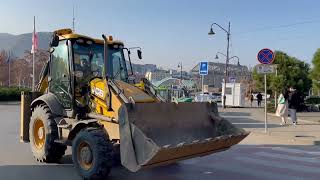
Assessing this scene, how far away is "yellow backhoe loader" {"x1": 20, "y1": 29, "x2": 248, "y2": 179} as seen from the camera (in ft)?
25.7

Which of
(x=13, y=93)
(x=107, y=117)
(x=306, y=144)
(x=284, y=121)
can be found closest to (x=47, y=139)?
(x=107, y=117)

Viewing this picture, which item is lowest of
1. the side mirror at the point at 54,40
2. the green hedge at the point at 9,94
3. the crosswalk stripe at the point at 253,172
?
the crosswalk stripe at the point at 253,172

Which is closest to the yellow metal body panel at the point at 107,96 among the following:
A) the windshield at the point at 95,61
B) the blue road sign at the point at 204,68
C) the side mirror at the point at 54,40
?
the windshield at the point at 95,61

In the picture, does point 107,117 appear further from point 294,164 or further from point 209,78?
point 209,78

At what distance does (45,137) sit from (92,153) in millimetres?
2177

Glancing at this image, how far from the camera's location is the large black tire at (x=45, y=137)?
9.93 meters

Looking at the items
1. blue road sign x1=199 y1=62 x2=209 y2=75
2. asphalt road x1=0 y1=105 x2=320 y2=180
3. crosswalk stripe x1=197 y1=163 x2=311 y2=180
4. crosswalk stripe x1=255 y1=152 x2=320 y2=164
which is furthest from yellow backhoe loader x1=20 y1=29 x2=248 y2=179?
blue road sign x1=199 y1=62 x2=209 y2=75

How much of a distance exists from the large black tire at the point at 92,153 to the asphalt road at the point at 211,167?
41 centimetres

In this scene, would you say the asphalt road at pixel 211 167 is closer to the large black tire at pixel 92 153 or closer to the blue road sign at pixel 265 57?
the large black tire at pixel 92 153

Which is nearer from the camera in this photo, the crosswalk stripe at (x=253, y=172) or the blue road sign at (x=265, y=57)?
the crosswalk stripe at (x=253, y=172)

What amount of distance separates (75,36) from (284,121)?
14.1 m

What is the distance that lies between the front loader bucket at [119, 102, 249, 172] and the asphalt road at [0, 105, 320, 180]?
80cm

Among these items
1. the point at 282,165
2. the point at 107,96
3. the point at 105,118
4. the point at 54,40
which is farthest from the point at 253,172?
the point at 54,40

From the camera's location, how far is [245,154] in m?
12.2
